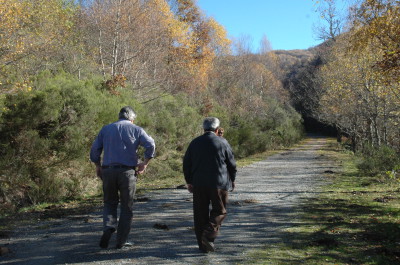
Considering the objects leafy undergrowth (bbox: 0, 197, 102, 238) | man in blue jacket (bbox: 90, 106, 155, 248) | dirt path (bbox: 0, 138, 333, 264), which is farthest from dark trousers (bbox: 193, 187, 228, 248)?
leafy undergrowth (bbox: 0, 197, 102, 238)

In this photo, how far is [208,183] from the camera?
521 centimetres

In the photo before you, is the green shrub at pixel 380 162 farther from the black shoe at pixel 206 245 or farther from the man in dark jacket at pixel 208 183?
the black shoe at pixel 206 245

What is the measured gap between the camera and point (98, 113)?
41.0 ft

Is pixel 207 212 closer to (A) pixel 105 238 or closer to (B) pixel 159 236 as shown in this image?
(B) pixel 159 236

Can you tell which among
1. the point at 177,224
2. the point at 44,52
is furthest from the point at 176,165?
the point at 177,224

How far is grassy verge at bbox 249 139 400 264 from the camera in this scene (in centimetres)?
511

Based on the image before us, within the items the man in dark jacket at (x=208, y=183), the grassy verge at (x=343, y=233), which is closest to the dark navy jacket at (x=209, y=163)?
the man in dark jacket at (x=208, y=183)

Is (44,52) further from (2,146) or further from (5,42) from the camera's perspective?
(2,146)

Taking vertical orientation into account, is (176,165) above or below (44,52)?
below

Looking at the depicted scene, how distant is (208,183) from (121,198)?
46.7 inches

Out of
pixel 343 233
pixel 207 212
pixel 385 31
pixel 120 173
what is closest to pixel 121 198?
pixel 120 173

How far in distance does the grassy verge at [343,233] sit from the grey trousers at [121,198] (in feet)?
5.73

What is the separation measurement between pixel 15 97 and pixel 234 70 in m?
40.6

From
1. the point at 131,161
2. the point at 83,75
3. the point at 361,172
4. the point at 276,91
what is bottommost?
the point at 361,172
